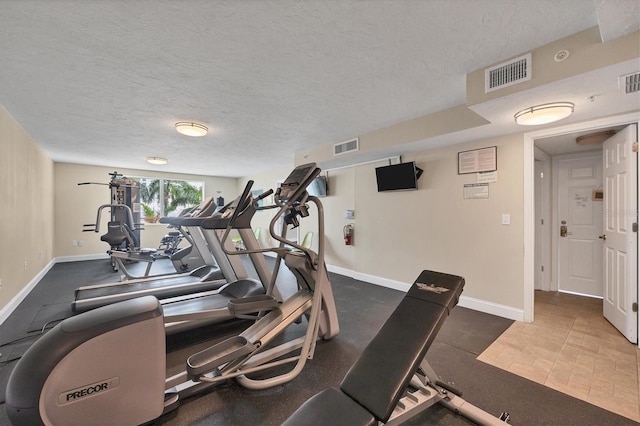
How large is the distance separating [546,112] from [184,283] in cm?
445

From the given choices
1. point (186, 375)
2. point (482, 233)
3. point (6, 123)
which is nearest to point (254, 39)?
point (186, 375)

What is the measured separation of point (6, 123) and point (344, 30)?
4.26 metres

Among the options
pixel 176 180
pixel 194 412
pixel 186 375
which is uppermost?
pixel 176 180

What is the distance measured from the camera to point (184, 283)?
11.8 feet

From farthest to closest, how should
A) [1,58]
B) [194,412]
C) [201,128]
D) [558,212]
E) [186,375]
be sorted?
[558,212]
[201,128]
[1,58]
[186,375]
[194,412]

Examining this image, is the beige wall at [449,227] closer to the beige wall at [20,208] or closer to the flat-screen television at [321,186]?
the flat-screen television at [321,186]

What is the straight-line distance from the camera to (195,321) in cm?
247

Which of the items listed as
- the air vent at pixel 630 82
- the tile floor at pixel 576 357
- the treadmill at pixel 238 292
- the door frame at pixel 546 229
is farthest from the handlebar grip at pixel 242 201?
the door frame at pixel 546 229

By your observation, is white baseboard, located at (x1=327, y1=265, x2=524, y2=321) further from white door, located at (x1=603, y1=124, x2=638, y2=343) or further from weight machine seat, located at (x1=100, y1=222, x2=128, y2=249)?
weight machine seat, located at (x1=100, y1=222, x2=128, y2=249)

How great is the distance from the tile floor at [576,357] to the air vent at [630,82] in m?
2.18

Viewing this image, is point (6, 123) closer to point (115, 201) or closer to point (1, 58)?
point (1, 58)

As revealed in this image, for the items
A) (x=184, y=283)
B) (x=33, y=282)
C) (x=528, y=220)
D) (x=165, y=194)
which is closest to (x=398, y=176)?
(x=528, y=220)

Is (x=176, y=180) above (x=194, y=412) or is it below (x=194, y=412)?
above

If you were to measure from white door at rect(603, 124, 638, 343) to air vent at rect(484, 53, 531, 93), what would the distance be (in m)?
1.48
